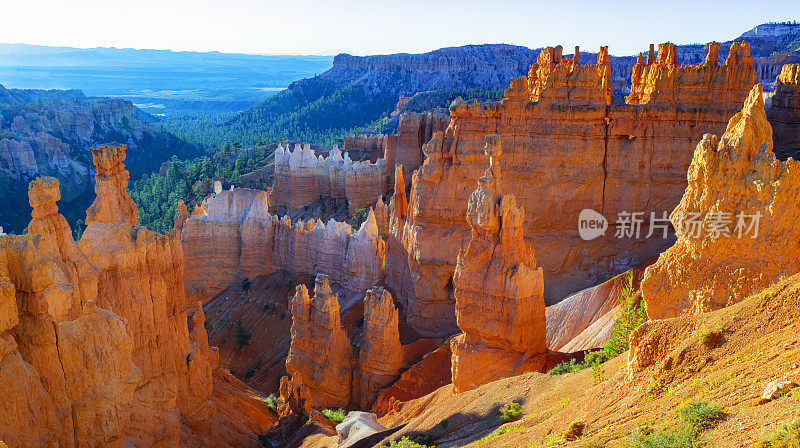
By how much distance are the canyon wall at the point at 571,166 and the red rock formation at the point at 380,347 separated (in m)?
3.85

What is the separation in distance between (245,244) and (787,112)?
2551 cm

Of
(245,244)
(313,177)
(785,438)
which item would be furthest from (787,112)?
(313,177)

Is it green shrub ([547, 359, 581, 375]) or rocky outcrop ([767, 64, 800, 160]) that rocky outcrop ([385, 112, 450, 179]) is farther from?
green shrub ([547, 359, 581, 375])

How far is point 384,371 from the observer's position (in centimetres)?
2441

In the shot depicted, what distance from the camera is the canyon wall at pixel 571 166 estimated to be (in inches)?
1033

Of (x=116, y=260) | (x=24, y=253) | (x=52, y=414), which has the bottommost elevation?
(x=52, y=414)

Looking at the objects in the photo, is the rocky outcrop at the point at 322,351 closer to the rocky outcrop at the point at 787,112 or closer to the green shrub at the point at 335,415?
the green shrub at the point at 335,415

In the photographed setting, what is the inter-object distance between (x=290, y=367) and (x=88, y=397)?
14.5m

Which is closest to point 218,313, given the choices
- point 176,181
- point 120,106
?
point 176,181

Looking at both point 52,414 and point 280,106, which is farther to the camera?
point 280,106

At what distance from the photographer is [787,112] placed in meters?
26.2

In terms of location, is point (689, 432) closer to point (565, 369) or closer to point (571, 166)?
point (565, 369)

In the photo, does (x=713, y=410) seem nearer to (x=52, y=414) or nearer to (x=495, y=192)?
(x=52, y=414)

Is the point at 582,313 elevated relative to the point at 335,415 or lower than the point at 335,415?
elevated
